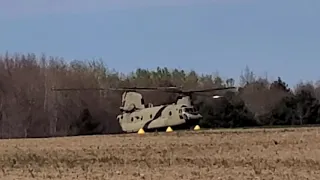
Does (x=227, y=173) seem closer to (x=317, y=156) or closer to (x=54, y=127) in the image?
(x=317, y=156)

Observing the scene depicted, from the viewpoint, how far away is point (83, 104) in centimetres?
6988

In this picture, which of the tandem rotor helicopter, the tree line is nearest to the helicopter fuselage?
the tandem rotor helicopter

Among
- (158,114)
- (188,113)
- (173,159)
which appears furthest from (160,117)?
(173,159)

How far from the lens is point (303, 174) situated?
14.4 metres

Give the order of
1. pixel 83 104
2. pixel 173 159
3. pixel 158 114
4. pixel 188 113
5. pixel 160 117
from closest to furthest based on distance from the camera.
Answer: pixel 173 159 → pixel 188 113 → pixel 160 117 → pixel 158 114 → pixel 83 104

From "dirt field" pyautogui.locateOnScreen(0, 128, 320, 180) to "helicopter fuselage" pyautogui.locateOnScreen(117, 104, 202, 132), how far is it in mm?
13062

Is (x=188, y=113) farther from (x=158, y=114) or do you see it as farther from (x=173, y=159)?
(x=173, y=159)

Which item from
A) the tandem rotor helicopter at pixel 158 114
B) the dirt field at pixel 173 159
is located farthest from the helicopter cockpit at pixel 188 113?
the dirt field at pixel 173 159

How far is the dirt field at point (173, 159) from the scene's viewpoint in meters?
15.0

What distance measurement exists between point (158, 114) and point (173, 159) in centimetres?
2329

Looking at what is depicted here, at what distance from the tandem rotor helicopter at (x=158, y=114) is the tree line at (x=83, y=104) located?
10.9 metres

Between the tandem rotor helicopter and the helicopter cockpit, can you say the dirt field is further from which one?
the tandem rotor helicopter

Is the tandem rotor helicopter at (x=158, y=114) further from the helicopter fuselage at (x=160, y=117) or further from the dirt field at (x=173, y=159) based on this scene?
the dirt field at (x=173, y=159)

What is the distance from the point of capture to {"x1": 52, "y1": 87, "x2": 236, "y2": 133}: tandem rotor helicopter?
131 ft
